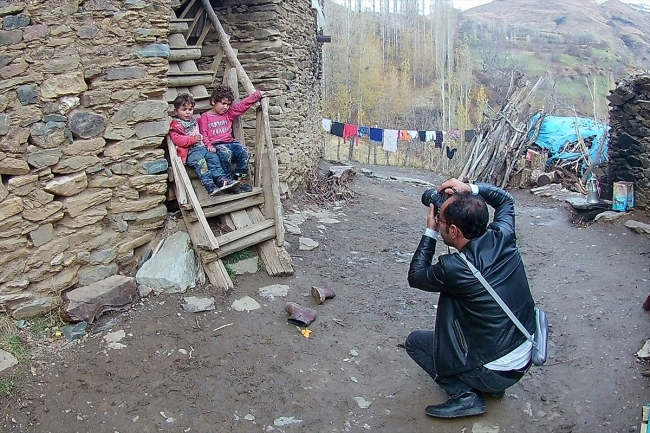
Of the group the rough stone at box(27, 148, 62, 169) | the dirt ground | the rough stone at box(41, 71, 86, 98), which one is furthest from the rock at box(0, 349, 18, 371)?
the rough stone at box(41, 71, 86, 98)

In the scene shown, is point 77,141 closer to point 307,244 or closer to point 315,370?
point 315,370

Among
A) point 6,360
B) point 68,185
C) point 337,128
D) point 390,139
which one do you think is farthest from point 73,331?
point 390,139

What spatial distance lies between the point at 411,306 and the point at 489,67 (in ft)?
120

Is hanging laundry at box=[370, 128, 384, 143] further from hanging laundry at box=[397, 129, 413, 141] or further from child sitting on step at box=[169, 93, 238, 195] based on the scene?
child sitting on step at box=[169, 93, 238, 195]

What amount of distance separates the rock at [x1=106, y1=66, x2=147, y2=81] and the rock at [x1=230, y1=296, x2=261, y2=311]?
2154 millimetres

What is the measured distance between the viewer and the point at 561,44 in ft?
143

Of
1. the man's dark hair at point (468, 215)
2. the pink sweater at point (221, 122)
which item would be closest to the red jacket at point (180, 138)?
the pink sweater at point (221, 122)

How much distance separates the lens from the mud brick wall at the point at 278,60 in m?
7.37

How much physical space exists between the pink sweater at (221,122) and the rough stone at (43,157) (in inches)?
58.9

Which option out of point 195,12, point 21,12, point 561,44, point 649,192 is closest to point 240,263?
point 21,12

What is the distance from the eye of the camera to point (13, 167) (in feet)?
13.0

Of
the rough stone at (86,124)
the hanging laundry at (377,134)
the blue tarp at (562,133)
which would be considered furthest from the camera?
the hanging laundry at (377,134)

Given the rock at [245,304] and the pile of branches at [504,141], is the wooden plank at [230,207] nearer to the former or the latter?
the rock at [245,304]

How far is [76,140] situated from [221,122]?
1.56m
